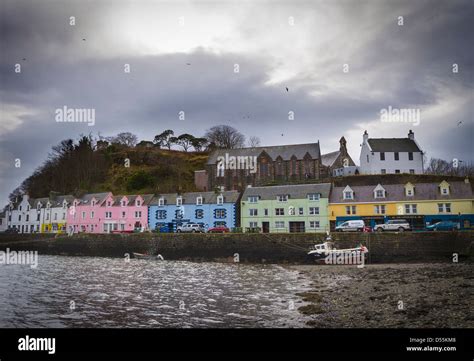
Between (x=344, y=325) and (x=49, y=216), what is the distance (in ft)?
196

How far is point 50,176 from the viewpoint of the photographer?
3034 inches

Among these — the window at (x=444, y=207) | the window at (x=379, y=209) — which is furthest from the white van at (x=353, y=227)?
the window at (x=444, y=207)

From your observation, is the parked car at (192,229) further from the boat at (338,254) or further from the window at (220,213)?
the boat at (338,254)

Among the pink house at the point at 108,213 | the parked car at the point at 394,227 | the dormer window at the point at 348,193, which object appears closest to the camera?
the parked car at the point at 394,227

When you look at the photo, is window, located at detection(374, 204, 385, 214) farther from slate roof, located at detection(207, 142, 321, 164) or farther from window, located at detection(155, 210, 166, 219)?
window, located at detection(155, 210, 166, 219)

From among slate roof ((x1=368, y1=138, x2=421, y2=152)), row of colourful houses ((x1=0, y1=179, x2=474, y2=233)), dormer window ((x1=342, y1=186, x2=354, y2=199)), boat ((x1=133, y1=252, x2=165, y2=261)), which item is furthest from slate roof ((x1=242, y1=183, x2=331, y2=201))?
slate roof ((x1=368, y1=138, x2=421, y2=152))

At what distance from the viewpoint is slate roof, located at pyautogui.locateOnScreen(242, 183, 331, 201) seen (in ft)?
144

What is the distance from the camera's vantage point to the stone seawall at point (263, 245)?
100 ft

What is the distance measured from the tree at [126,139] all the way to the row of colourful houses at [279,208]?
133 feet

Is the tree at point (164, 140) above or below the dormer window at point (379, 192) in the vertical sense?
above

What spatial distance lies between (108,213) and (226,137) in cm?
4668

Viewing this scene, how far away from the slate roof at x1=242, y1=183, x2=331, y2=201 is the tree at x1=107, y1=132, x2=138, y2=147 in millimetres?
60755

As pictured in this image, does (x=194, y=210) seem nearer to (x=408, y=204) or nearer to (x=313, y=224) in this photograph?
(x=313, y=224)

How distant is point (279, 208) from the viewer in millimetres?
44406
